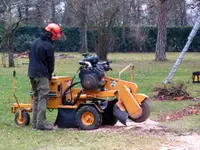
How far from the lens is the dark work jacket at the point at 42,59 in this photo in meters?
9.77

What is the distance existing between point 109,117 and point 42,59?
1.77 meters

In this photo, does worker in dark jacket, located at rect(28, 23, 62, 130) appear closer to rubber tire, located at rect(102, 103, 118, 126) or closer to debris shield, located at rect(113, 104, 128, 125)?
rubber tire, located at rect(102, 103, 118, 126)

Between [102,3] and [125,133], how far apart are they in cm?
2748

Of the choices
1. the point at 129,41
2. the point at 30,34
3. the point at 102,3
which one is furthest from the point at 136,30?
the point at 102,3

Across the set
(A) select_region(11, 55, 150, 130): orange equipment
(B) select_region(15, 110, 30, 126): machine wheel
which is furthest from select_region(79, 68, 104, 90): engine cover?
(B) select_region(15, 110, 30, 126): machine wheel

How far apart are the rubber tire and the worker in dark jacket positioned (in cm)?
112

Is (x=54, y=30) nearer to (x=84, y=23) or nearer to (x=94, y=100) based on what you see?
(x=94, y=100)

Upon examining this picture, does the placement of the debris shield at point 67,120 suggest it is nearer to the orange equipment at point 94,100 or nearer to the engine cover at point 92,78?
the orange equipment at point 94,100

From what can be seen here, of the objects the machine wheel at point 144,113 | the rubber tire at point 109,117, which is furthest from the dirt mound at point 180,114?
the machine wheel at point 144,113

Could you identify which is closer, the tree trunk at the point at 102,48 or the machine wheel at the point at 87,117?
the machine wheel at the point at 87,117

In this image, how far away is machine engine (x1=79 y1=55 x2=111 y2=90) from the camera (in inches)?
386

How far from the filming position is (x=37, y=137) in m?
8.99

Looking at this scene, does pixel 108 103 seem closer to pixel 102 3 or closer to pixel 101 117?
pixel 101 117

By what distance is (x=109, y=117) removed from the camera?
1037 cm
